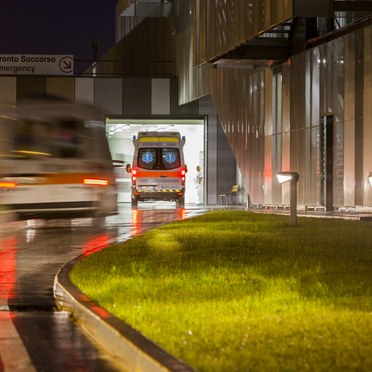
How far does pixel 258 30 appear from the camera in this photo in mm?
32719

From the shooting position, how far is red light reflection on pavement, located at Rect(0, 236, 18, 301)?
1296cm

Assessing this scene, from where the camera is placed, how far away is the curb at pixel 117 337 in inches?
285

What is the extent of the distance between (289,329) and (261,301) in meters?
1.72

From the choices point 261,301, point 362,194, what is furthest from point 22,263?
point 362,194

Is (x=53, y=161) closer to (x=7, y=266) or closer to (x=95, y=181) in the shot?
(x=95, y=181)

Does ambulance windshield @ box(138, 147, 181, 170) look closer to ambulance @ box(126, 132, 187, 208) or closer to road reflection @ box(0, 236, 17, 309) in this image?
ambulance @ box(126, 132, 187, 208)

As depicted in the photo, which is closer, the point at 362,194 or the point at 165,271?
the point at 165,271

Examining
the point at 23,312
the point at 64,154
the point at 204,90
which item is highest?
the point at 204,90

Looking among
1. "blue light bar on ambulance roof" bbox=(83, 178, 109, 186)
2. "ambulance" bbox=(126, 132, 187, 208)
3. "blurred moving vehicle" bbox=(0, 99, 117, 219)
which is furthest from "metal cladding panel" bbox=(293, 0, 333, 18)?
"ambulance" bbox=(126, 132, 187, 208)

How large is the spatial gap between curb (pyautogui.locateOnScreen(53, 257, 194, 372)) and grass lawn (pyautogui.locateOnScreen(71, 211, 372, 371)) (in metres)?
0.15

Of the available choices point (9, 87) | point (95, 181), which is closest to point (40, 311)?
point (95, 181)

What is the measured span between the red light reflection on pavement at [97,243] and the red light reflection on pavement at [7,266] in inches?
54.5

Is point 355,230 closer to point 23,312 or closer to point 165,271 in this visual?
point 165,271

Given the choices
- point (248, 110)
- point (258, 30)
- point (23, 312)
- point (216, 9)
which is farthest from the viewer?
point (248, 110)
